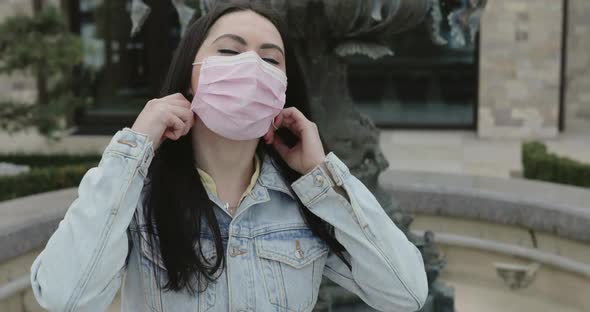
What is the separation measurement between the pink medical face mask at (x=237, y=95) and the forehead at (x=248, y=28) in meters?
0.06

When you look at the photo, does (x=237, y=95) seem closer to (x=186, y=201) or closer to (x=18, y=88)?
(x=186, y=201)

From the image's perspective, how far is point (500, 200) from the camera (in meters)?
4.38

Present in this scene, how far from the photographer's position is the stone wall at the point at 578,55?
37.8 feet

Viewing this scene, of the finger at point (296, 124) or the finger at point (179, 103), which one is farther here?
the finger at point (296, 124)

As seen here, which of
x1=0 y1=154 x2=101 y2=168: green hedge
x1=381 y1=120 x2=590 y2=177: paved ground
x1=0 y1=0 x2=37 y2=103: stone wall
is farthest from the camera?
x1=0 y1=0 x2=37 y2=103: stone wall

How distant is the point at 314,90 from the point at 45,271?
1875 mm

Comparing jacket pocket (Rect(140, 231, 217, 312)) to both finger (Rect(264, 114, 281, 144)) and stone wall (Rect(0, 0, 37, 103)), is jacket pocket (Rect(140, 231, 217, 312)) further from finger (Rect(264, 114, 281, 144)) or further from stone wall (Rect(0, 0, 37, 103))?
stone wall (Rect(0, 0, 37, 103))

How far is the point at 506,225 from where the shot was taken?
14.5 feet

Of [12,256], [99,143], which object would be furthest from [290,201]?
[99,143]

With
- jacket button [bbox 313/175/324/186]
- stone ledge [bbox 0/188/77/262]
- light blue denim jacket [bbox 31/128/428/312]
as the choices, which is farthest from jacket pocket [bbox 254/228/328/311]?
stone ledge [bbox 0/188/77/262]

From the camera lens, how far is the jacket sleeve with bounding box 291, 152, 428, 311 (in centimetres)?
168

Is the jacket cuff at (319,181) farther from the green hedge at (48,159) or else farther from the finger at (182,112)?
the green hedge at (48,159)

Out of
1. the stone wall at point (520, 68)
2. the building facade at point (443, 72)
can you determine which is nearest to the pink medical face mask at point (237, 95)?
the building facade at point (443, 72)

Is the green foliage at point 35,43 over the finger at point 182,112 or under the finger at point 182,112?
under
